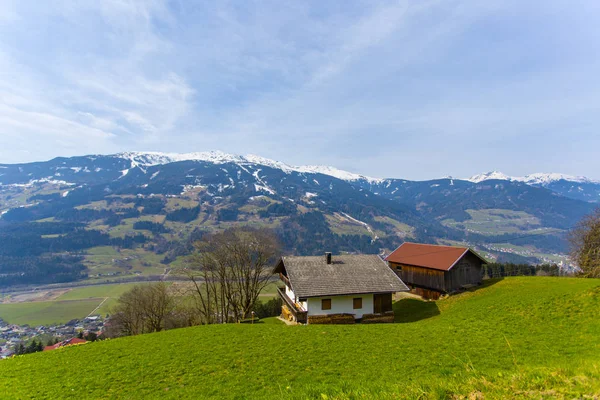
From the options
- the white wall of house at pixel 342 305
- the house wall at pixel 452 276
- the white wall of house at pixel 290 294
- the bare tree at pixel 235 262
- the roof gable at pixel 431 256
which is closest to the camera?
the white wall of house at pixel 342 305

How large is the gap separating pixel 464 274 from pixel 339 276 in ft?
60.9

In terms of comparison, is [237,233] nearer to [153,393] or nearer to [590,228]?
[153,393]

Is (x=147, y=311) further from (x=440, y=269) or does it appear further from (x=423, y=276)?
(x=440, y=269)

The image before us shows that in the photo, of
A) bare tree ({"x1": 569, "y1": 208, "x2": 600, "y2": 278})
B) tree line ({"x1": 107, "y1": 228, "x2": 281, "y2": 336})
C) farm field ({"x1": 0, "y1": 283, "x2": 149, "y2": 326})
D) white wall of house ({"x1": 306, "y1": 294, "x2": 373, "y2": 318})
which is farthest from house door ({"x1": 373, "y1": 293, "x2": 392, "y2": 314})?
farm field ({"x1": 0, "y1": 283, "x2": 149, "y2": 326})

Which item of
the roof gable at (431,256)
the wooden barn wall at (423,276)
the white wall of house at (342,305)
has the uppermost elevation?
the roof gable at (431,256)

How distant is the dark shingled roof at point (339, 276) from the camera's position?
31.7 metres

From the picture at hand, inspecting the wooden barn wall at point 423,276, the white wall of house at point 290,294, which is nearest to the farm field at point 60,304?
the white wall of house at point 290,294

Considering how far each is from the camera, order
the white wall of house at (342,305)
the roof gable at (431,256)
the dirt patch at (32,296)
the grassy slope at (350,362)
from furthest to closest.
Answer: the dirt patch at (32,296)
the roof gable at (431,256)
the white wall of house at (342,305)
the grassy slope at (350,362)

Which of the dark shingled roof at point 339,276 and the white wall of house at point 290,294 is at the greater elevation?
the dark shingled roof at point 339,276

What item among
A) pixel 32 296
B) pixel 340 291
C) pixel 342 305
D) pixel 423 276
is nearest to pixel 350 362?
pixel 340 291

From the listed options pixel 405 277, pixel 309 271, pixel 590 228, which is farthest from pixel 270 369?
pixel 590 228

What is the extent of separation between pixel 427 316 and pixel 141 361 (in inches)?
1126

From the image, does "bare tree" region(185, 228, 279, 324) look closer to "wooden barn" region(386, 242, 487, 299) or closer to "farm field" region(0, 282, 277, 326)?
"wooden barn" region(386, 242, 487, 299)

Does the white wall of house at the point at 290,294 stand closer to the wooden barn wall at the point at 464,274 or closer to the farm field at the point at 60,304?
the wooden barn wall at the point at 464,274
